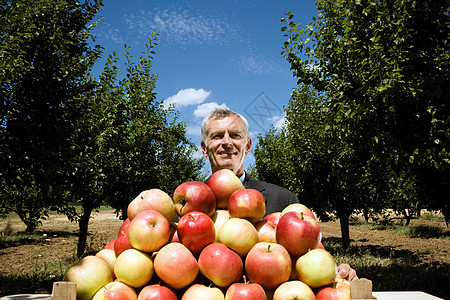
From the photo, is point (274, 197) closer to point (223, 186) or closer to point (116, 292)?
point (223, 186)

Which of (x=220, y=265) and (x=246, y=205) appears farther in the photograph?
(x=246, y=205)

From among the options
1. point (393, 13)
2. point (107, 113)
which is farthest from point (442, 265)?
point (107, 113)

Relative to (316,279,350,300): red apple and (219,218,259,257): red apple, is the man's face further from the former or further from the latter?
(316,279,350,300): red apple

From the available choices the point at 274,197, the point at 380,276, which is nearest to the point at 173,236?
the point at 274,197

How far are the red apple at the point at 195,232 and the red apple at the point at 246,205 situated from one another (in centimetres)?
22

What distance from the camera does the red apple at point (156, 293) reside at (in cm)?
161

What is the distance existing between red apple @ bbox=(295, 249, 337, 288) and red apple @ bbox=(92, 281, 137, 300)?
90cm

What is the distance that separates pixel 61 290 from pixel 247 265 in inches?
36.3

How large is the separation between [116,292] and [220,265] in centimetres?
53

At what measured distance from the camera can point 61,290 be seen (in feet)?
5.03

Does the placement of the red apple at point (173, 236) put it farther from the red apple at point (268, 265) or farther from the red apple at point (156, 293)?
the red apple at point (268, 265)

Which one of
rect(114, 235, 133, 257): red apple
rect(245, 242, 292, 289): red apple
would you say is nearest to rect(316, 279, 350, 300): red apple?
rect(245, 242, 292, 289): red apple

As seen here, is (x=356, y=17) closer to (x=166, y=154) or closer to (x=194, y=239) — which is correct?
(x=194, y=239)

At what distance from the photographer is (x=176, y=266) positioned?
1643 millimetres
